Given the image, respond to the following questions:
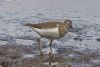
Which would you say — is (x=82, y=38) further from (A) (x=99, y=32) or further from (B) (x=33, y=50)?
(B) (x=33, y=50)

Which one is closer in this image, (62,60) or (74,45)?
(62,60)

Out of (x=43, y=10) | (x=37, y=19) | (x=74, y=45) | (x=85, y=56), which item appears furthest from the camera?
(x=43, y=10)

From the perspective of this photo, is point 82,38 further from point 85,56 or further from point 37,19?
point 37,19

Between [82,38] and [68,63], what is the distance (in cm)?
293

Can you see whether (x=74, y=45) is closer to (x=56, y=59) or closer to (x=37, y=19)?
(x=56, y=59)

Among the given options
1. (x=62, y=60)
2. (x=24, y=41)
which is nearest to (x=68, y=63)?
(x=62, y=60)

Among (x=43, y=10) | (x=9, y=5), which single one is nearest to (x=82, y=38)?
(x=43, y=10)

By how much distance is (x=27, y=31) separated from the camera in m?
12.6

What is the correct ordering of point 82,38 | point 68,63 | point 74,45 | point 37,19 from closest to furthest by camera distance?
point 68,63 → point 74,45 → point 82,38 → point 37,19

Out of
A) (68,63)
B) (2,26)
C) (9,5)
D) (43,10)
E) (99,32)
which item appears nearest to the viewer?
(68,63)

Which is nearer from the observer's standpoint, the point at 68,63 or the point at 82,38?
the point at 68,63

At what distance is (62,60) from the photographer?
9.14 metres

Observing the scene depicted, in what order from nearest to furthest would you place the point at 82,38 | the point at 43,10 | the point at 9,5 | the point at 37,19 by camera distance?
the point at 82,38 → the point at 37,19 → the point at 43,10 → the point at 9,5

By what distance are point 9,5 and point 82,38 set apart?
7481 millimetres
